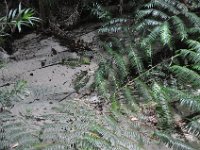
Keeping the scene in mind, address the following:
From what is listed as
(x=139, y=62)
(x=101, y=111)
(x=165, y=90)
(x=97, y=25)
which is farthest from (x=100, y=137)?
(x=97, y=25)

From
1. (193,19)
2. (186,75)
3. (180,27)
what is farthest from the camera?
(193,19)

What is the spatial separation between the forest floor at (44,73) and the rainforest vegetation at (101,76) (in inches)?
0.6

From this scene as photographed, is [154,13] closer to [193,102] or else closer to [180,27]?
[180,27]

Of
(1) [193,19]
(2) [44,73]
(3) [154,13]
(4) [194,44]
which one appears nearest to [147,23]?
(3) [154,13]

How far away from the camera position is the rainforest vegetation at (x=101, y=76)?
125 inches

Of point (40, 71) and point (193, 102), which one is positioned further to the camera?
point (40, 71)

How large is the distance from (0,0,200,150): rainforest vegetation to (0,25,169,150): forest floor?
1 cm

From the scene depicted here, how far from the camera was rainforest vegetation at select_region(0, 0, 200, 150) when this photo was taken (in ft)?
10.4

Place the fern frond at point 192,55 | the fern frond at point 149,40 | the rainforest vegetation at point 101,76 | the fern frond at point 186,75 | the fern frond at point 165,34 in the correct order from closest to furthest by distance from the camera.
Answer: the rainforest vegetation at point 101,76
the fern frond at point 186,75
the fern frond at point 192,55
the fern frond at point 165,34
the fern frond at point 149,40

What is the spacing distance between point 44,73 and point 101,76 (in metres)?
0.99

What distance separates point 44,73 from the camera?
4949mm

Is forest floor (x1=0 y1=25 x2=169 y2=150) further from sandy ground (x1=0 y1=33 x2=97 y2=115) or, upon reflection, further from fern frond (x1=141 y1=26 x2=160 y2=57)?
fern frond (x1=141 y1=26 x2=160 y2=57)

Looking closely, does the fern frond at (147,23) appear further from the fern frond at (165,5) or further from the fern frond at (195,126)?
the fern frond at (195,126)

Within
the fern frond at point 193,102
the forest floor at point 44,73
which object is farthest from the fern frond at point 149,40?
the fern frond at point 193,102
